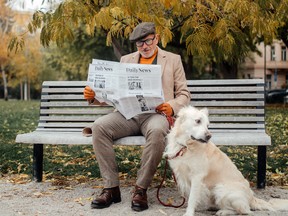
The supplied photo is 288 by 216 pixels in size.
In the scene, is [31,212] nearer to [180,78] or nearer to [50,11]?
[180,78]

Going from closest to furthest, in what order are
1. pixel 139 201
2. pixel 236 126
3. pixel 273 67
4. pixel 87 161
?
1. pixel 139 201
2. pixel 236 126
3. pixel 87 161
4. pixel 273 67

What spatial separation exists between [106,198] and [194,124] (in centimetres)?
126

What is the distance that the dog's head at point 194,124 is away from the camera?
13.1 feet

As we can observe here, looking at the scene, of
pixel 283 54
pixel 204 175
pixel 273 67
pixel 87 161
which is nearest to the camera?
pixel 204 175

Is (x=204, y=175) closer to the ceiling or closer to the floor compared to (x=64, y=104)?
closer to the floor

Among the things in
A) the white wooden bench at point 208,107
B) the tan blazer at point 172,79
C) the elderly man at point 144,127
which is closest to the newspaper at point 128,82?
the elderly man at point 144,127

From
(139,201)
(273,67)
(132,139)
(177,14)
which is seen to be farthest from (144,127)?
(273,67)

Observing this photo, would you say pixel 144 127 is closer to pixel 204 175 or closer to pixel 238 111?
pixel 204 175

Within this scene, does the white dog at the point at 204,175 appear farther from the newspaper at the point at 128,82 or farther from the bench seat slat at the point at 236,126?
the bench seat slat at the point at 236,126

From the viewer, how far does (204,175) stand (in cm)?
429

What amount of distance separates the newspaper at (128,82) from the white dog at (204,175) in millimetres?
460

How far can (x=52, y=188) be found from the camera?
18.0 ft

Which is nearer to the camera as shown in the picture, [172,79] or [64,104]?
[172,79]

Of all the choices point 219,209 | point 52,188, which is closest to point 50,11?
point 52,188
